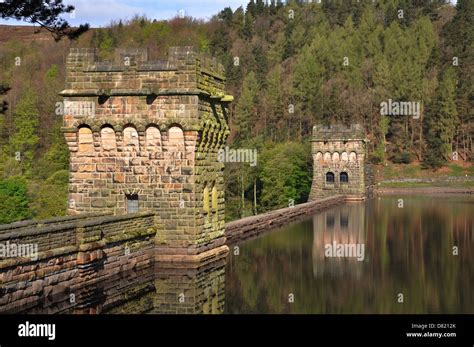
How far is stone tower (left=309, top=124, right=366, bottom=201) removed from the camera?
172 ft

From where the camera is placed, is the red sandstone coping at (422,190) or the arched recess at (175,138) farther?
the red sandstone coping at (422,190)

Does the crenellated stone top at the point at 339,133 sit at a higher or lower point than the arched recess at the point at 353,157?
higher

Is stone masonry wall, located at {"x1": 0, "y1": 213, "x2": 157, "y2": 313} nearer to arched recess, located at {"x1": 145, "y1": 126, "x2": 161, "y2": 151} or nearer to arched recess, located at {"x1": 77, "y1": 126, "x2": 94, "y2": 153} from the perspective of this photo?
arched recess, located at {"x1": 145, "y1": 126, "x2": 161, "y2": 151}

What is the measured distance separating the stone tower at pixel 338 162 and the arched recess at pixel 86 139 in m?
35.0

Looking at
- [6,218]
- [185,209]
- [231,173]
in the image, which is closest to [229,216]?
[231,173]

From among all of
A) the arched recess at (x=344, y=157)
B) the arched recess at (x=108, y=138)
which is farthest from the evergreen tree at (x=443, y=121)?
the arched recess at (x=108, y=138)

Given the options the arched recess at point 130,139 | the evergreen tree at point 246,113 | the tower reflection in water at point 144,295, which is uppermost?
the evergreen tree at point 246,113

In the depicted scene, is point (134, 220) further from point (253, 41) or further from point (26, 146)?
point (253, 41)

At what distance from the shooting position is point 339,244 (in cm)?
2445

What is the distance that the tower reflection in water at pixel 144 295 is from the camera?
1336 centimetres

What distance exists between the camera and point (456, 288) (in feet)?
53.0

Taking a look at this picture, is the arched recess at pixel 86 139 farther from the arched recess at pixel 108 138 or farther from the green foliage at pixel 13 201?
the green foliage at pixel 13 201

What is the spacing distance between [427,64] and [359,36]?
1513 cm

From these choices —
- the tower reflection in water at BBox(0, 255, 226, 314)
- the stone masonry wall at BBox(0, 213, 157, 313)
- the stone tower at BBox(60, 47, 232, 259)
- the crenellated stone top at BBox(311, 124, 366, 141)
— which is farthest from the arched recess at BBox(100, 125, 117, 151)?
the crenellated stone top at BBox(311, 124, 366, 141)
